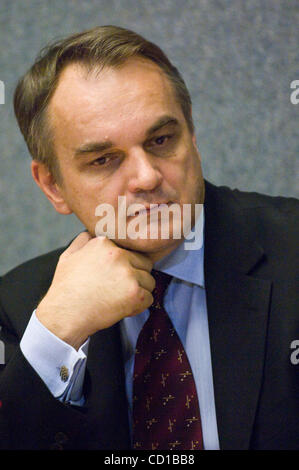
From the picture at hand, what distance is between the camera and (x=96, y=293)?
3.02 ft

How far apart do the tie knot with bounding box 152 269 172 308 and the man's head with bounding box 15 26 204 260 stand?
0.25ft

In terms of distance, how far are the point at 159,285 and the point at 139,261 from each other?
0.20 feet

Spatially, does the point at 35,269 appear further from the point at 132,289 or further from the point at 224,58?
the point at 224,58

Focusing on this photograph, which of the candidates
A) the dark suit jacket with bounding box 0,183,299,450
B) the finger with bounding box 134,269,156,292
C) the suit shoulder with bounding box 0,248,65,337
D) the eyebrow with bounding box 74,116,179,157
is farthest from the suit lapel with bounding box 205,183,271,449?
the suit shoulder with bounding box 0,248,65,337

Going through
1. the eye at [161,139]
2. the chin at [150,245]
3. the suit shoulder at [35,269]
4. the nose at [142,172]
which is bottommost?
the suit shoulder at [35,269]

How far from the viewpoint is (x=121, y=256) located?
96 cm

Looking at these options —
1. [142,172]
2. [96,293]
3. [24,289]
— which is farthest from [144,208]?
[24,289]

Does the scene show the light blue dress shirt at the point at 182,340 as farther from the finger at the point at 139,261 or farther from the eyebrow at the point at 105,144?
the eyebrow at the point at 105,144

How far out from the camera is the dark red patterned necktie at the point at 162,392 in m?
0.92

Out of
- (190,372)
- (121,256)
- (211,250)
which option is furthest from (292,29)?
(190,372)

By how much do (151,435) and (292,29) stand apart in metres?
0.95

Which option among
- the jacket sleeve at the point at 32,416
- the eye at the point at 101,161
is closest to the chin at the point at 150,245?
the eye at the point at 101,161
